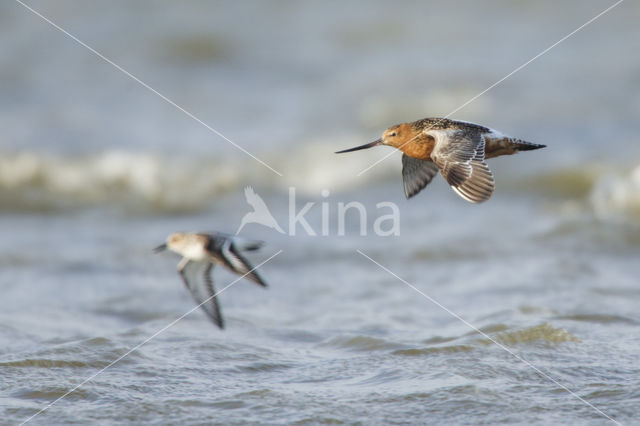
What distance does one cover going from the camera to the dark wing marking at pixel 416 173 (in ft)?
17.0

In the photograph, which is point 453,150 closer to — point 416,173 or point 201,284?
point 416,173

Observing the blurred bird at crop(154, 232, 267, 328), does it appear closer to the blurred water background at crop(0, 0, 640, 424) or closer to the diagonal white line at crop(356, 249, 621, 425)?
the blurred water background at crop(0, 0, 640, 424)

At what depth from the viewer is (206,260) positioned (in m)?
4.21

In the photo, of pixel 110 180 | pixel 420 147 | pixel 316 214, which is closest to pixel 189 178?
pixel 110 180

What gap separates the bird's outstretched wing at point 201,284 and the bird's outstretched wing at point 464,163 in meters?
1.24

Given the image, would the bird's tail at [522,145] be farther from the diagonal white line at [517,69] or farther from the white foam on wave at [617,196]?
the diagonal white line at [517,69]

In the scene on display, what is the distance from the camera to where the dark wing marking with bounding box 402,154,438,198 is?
17.0ft

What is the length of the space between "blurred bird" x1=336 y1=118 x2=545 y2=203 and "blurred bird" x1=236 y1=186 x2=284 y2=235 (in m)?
2.97

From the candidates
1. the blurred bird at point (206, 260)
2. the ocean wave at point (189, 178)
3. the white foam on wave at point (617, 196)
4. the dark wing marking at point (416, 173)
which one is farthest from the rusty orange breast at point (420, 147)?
the ocean wave at point (189, 178)

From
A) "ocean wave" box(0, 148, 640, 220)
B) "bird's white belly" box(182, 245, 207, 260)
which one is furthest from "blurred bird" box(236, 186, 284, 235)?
"bird's white belly" box(182, 245, 207, 260)

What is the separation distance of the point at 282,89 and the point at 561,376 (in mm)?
7940

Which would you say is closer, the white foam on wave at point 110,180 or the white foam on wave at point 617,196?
the white foam on wave at point 617,196

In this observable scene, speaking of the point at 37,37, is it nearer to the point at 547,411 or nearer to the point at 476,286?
the point at 476,286

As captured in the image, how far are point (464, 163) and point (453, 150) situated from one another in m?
0.14
